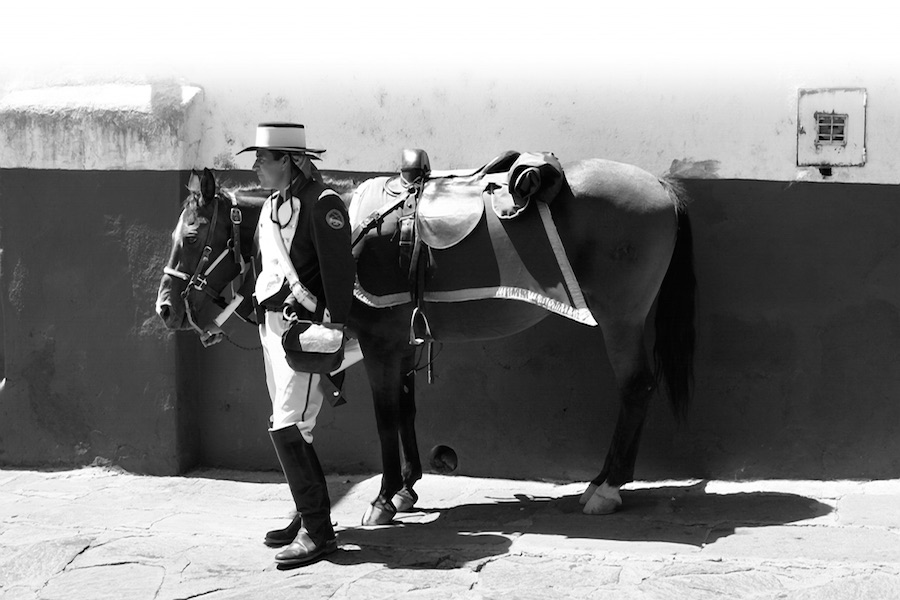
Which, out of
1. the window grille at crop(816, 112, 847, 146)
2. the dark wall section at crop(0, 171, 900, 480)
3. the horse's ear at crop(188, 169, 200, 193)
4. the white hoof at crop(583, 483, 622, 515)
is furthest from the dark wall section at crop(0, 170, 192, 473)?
the window grille at crop(816, 112, 847, 146)

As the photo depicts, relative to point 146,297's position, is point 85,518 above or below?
below

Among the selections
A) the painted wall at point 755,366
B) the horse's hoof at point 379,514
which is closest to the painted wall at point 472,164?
the painted wall at point 755,366

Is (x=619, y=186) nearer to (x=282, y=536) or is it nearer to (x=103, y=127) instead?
(x=282, y=536)

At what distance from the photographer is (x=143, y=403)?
278 inches

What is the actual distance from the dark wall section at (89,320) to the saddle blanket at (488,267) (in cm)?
163

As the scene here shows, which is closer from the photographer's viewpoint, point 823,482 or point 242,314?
point 242,314

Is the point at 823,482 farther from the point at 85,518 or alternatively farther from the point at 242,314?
the point at 85,518

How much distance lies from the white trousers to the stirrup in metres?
0.71

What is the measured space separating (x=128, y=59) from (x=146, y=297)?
1.49 m

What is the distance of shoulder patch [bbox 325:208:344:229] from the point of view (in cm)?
514

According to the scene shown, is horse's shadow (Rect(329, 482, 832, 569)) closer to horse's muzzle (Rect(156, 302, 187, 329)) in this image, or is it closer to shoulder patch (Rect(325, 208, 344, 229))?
horse's muzzle (Rect(156, 302, 187, 329))

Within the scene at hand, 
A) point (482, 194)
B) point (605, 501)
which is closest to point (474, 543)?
point (605, 501)

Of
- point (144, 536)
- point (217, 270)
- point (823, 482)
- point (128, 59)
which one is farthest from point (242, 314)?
point (823, 482)

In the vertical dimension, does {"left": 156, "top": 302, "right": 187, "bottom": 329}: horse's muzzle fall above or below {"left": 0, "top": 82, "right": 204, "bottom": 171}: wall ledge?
below
